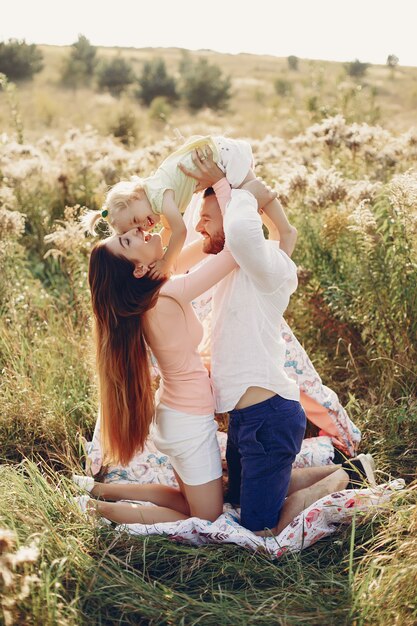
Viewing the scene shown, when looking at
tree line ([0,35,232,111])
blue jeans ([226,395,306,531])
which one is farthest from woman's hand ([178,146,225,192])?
tree line ([0,35,232,111])

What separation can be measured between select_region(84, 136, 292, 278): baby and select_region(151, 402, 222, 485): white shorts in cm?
70

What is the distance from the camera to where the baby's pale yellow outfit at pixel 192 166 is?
10.8 ft

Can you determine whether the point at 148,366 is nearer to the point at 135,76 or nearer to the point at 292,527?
A: the point at 292,527

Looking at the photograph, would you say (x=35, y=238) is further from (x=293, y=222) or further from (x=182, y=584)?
(x=182, y=584)

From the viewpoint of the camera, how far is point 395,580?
8.80 ft

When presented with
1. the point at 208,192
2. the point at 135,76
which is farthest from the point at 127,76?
the point at 208,192

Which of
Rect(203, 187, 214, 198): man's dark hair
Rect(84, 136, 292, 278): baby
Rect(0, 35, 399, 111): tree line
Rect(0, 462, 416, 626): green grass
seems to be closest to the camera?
Rect(0, 462, 416, 626): green grass

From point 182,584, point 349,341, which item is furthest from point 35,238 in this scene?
point 182,584

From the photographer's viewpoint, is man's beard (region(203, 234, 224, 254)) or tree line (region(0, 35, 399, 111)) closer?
man's beard (region(203, 234, 224, 254))

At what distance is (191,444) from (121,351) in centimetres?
54

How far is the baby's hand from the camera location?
3.21 metres

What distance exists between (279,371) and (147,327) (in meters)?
0.62

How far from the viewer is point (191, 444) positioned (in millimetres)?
3436

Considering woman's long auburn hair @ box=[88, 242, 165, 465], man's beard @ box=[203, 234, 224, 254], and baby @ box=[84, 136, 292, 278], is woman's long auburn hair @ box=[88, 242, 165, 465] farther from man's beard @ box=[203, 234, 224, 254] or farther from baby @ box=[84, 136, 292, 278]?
man's beard @ box=[203, 234, 224, 254]
